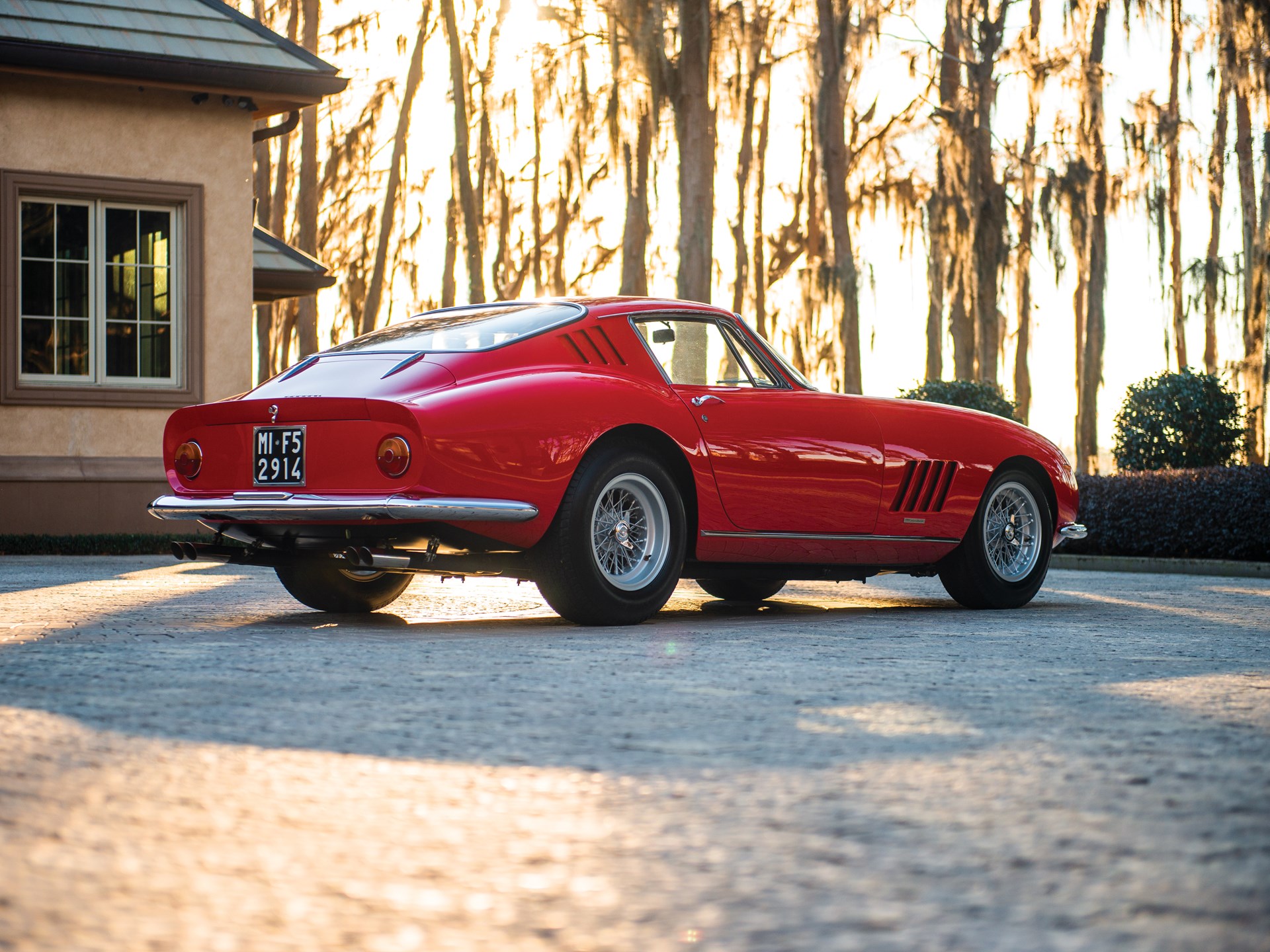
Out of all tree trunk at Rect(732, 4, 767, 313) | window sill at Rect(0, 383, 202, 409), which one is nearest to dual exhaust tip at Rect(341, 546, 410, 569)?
window sill at Rect(0, 383, 202, 409)

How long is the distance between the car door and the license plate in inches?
67.6

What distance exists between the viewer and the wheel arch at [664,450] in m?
6.72

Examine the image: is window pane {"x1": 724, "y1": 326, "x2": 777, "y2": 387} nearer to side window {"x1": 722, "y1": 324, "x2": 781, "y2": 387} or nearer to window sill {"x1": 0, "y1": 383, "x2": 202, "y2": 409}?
side window {"x1": 722, "y1": 324, "x2": 781, "y2": 387}

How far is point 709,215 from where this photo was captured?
19125 millimetres

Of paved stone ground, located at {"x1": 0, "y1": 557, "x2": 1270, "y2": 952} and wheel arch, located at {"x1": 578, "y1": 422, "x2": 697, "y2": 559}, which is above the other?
wheel arch, located at {"x1": 578, "y1": 422, "x2": 697, "y2": 559}

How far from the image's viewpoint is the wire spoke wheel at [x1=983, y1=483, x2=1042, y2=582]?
8.41m

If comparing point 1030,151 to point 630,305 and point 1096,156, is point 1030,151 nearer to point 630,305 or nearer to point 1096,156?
point 1096,156

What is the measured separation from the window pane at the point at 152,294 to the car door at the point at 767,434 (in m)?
8.54

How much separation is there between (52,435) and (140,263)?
1.84 meters

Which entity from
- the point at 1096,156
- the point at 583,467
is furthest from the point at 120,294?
the point at 1096,156

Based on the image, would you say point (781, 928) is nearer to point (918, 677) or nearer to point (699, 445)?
point (918, 677)

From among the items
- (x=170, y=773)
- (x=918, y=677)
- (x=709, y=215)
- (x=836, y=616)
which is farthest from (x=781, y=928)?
(x=709, y=215)

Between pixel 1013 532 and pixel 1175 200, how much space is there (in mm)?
21322

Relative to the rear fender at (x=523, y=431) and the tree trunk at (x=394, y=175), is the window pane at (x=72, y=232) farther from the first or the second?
the tree trunk at (x=394, y=175)
